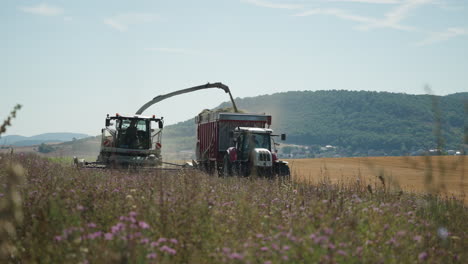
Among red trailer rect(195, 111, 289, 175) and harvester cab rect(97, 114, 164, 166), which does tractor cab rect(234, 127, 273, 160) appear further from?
harvester cab rect(97, 114, 164, 166)

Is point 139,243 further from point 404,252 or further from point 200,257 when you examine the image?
point 404,252

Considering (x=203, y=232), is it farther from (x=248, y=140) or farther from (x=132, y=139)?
(x=132, y=139)

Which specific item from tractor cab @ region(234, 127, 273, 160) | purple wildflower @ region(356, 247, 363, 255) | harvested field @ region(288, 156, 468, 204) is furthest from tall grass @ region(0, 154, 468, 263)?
tractor cab @ region(234, 127, 273, 160)

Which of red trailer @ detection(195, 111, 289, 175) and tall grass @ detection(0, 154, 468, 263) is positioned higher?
red trailer @ detection(195, 111, 289, 175)

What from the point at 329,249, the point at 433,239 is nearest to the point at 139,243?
the point at 329,249

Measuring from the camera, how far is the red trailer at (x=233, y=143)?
60.6ft

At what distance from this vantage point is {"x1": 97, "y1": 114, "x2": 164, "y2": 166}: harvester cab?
22938 millimetres

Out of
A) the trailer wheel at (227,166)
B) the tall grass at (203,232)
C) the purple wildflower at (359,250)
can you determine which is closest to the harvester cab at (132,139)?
the trailer wheel at (227,166)

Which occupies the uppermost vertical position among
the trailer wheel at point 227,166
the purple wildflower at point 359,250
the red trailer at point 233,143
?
the red trailer at point 233,143

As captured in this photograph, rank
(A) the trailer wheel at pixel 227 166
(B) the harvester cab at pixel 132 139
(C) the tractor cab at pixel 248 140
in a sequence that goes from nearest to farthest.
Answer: (C) the tractor cab at pixel 248 140 < (A) the trailer wheel at pixel 227 166 < (B) the harvester cab at pixel 132 139

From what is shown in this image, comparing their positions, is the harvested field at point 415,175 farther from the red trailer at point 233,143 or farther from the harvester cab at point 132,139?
the harvester cab at point 132,139

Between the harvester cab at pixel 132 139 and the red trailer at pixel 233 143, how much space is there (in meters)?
2.56

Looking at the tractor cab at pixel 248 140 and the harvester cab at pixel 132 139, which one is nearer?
the tractor cab at pixel 248 140

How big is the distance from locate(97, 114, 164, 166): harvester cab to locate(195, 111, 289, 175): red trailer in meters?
2.56
